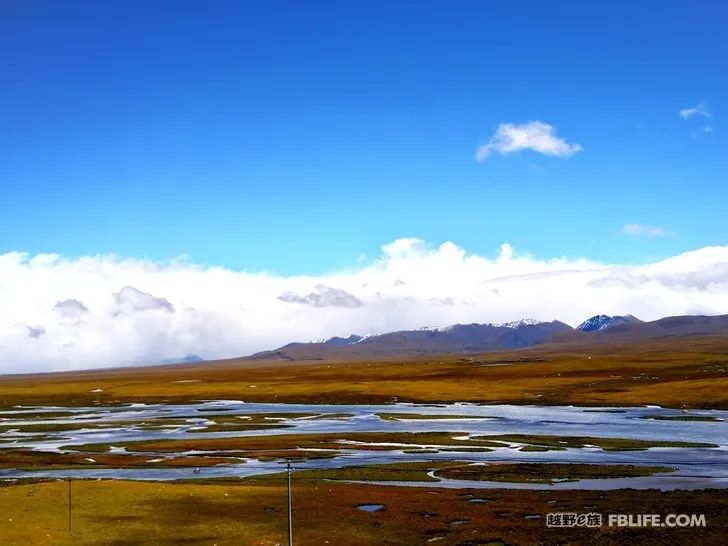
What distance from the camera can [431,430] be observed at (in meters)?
81.5

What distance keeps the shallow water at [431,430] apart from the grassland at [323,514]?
17.8 feet

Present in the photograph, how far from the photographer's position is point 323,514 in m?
40.4

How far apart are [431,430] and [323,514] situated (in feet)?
139

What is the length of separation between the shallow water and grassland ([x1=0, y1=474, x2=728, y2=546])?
543 cm

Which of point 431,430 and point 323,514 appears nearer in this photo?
point 323,514

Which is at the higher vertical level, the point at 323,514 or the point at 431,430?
the point at 323,514

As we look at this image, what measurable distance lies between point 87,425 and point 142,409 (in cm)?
2935

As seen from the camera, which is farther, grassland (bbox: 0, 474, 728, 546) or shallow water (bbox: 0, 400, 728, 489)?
shallow water (bbox: 0, 400, 728, 489)

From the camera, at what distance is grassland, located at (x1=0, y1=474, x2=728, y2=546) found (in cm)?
3462

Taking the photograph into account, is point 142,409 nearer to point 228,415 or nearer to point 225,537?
point 228,415

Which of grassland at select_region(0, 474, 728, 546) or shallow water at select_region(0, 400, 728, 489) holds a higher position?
grassland at select_region(0, 474, 728, 546)

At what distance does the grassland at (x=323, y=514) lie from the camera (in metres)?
34.6

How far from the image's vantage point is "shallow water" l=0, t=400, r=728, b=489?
180 feet

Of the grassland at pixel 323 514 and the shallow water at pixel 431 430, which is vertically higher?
the grassland at pixel 323 514
